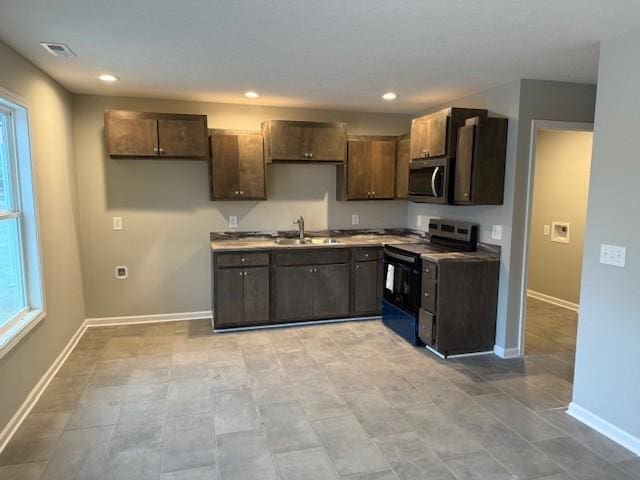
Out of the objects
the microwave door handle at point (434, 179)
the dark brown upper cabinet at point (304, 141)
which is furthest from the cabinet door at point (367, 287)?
the dark brown upper cabinet at point (304, 141)

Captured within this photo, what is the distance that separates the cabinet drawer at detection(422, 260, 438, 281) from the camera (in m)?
A: 3.70

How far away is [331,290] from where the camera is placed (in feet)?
15.2

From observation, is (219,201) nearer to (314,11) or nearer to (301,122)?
(301,122)

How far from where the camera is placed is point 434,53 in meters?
2.92

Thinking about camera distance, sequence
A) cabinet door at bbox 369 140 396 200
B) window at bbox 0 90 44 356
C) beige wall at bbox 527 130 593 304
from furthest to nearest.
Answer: beige wall at bbox 527 130 593 304
cabinet door at bbox 369 140 396 200
window at bbox 0 90 44 356

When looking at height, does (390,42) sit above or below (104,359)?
above

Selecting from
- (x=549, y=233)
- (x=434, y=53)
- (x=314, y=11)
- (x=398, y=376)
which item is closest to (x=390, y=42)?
(x=434, y=53)

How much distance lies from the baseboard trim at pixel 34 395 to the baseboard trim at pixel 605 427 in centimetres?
352

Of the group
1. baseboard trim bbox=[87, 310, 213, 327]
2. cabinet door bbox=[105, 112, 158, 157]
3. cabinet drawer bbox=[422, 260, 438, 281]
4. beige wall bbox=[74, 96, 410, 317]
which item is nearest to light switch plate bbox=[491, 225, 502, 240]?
cabinet drawer bbox=[422, 260, 438, 281]

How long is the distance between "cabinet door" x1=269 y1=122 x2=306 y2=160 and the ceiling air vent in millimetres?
1974

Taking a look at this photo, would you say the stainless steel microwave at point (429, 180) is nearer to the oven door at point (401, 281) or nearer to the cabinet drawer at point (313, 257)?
the oven door at point (401, 281)

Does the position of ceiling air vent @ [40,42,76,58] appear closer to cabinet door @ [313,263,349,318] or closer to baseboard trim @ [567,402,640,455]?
cabinet door @ [313,263,349,318]

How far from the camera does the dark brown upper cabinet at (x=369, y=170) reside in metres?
4.93

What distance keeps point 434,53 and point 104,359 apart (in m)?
3.62
